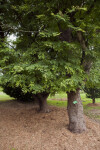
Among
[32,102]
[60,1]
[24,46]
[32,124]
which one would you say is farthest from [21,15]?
[32,102]

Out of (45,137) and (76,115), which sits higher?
A: (76,115)

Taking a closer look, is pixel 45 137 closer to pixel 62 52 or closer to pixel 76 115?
pixel 76 115

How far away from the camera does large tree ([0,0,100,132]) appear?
3238 mm

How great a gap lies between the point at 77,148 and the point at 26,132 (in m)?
2.10

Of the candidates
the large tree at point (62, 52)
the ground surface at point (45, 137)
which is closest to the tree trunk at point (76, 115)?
the large tree at point (62, 52)

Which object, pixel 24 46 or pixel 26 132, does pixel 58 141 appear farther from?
pixel 24 46

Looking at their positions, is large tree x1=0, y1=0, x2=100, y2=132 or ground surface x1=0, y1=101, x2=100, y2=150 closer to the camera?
large tree x1=0, y1=0, x2=100, y2=132

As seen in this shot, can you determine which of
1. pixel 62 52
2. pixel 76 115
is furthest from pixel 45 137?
pixel 62 52

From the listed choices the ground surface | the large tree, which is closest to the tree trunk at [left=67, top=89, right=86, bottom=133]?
the large tree

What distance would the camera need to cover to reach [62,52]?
364 centimetres

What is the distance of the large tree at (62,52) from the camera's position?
324 centimetres

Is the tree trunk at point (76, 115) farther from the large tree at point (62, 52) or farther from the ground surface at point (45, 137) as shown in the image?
the ground surface at point (45, 137)

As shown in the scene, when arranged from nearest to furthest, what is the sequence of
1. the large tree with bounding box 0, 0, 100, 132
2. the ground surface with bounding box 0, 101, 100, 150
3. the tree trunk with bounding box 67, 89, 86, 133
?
the large tree with bounding box 0, 0, 100, 132, the ground surface with bounding box 0, 101, 100, 150, the tree trunk with bounding box 67, 89, 86, 133

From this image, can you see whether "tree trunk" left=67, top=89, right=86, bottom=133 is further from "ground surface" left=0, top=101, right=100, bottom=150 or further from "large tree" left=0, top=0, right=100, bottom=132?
"ground surface" left=0, top=101, right=100, bottom=150
